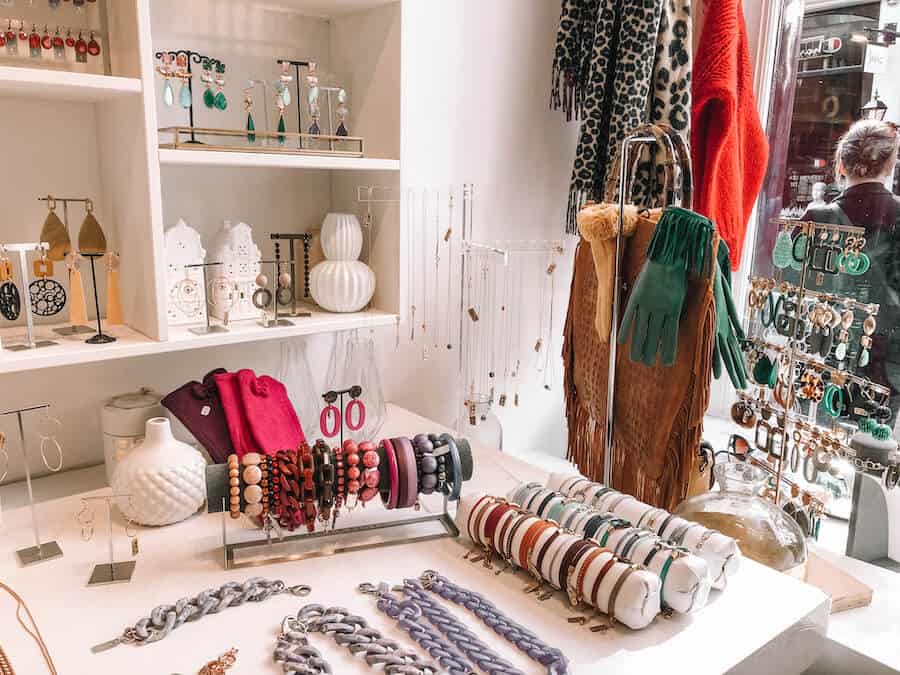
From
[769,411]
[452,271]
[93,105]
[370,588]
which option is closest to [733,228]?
[769,411]

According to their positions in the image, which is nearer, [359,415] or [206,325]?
[206,325]

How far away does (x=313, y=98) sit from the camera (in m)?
1.36

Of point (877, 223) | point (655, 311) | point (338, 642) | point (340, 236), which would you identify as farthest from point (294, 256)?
point (877, 223)

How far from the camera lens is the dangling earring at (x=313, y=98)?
52.9 inches

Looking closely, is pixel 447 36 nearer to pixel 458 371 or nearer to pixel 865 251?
pixel 458 371

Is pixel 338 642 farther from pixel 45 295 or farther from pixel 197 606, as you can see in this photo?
pixel 45 295

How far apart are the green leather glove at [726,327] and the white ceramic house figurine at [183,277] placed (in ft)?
3.04

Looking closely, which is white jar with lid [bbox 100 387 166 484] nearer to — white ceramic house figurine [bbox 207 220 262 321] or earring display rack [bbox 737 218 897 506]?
white ceramic house figurine [bbox 207 220 262 321]

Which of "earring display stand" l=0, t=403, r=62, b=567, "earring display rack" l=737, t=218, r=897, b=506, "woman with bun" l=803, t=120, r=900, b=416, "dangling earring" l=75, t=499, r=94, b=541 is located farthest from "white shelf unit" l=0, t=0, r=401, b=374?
"woman with bun" l=803, t=120, r=900, b=416

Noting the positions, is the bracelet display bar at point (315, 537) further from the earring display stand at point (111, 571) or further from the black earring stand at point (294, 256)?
the black earring stand at point (294, 256)

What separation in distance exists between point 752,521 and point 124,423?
109 cm

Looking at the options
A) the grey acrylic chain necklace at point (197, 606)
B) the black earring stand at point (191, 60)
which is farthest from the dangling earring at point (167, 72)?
the grey acrylic chain necklace at point (197, 606)

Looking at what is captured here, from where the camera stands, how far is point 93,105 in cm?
129

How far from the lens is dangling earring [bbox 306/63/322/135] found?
1344 mm
